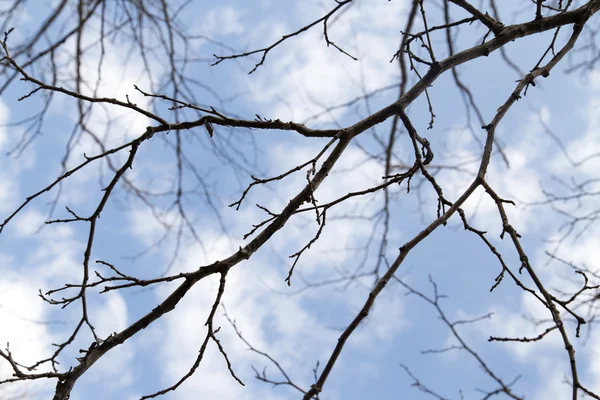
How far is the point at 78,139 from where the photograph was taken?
3.39m

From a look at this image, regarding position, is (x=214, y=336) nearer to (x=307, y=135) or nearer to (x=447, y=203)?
(x=307, y=135)

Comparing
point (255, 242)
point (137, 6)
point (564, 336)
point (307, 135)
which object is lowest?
point (564, 336)

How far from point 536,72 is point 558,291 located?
1899 mm

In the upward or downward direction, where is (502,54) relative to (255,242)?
upward

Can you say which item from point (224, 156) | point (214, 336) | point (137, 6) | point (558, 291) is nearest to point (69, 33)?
point (137, 6)

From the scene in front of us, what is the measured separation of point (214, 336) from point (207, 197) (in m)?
2.13

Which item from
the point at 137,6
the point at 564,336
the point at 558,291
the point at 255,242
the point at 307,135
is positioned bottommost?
the point at 564,336

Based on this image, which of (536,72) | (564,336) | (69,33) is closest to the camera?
(564,336)

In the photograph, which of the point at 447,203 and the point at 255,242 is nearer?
the point at 255,242

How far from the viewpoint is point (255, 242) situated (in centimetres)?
157

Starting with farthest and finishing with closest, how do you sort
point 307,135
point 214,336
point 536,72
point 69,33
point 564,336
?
point 69,33 → point 536,72 → point 307,135 → point 214,336 → point 564,336

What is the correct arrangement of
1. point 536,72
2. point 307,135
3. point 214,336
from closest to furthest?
point 214,336
point 307,135
point 536,72

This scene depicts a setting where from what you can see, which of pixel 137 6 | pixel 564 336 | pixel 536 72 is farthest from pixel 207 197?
pixel 564 336

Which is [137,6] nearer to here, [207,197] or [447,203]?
[207,197]
